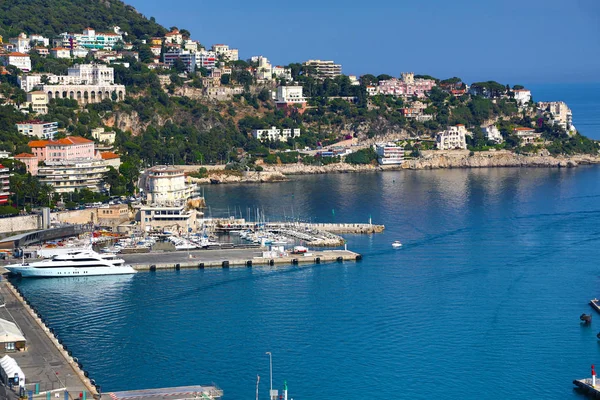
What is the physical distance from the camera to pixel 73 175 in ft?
126

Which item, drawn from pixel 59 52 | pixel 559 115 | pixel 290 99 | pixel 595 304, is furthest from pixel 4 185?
pixel 559 115

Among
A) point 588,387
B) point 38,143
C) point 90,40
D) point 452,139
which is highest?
point 90,40

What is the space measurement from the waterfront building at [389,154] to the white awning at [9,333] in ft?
128

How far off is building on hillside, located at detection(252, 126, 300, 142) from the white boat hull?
101ft

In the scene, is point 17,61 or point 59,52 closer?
point 17,61

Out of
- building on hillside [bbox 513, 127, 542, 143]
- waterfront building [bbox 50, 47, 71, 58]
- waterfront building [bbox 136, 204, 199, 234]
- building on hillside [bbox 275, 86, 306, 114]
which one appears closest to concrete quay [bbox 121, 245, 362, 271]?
waterfront building [bbox 136, 204, 199, 234]

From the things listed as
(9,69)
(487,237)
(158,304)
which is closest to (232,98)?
(9,69)

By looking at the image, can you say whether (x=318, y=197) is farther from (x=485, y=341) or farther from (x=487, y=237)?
(x=485, y=341)

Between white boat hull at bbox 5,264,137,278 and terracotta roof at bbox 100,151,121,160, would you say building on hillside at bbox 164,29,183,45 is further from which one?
white boat hull at bbox 5,264,137,278

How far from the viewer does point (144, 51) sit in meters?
62.8

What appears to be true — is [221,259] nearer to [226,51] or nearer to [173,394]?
[173,394]

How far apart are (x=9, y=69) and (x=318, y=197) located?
19038mm

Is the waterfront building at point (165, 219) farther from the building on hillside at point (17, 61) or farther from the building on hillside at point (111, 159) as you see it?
the building on hillside at point (17, 61)

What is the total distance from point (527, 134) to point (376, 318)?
43009 millimetres
